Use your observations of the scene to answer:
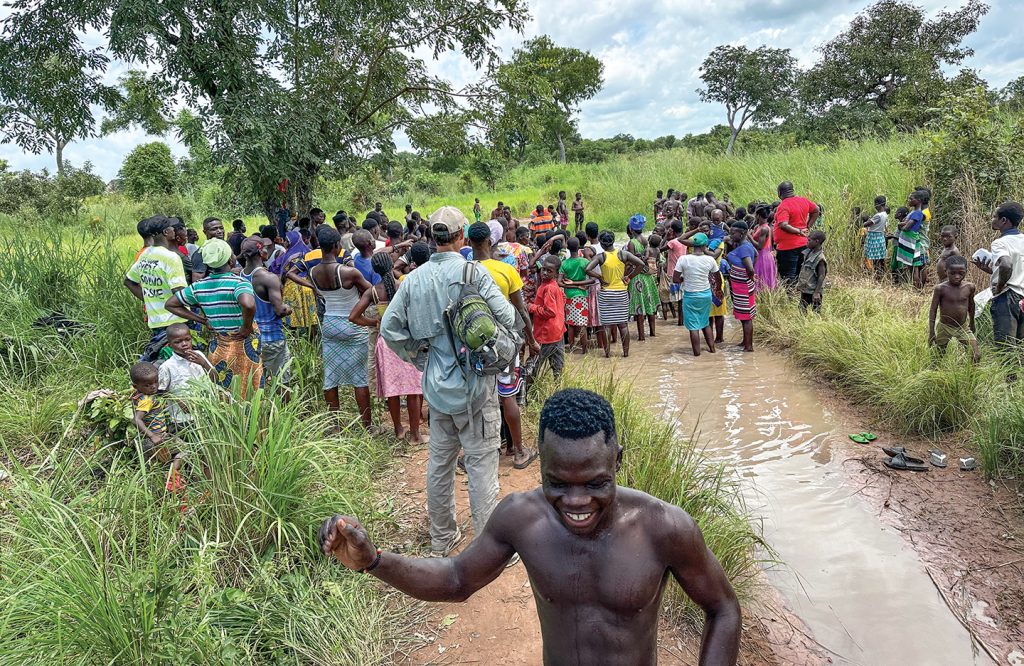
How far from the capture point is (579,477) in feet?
4.59

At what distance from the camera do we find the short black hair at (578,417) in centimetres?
141

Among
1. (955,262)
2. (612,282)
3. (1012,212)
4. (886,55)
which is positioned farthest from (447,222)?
(886,55)

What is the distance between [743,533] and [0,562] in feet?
11.2

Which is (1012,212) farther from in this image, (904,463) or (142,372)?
(142,372)

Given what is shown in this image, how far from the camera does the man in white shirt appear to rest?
507 cm

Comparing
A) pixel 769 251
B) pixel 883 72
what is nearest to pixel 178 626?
pixel 769 251

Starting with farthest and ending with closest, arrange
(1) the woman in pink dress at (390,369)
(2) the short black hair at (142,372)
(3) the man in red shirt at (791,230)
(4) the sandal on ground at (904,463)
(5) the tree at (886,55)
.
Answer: (5) the tree at (886,55)
(3) the man in red shirt at (791,230)
(4) the sandal on ground at (904,463)
(1) the woman in pink dress at (390,369)
(2) the short black hair at (142,372)

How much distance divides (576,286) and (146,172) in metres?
22.3

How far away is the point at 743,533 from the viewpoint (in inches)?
134

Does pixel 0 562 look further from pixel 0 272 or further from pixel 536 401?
pixel 0 272

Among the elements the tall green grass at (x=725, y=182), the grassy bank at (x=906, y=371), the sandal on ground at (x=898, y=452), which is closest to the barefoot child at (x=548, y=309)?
the sandal on ground at (x=898, y=452)

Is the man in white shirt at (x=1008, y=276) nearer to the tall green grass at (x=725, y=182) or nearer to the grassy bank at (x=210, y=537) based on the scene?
the grassy bank at (x=210, y=537)

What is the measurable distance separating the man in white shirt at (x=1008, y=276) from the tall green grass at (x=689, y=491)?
9.61ft

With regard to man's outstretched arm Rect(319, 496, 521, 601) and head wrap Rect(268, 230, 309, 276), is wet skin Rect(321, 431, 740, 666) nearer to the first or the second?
man's outstretched arm Rect(319, 496, 521, 601)
